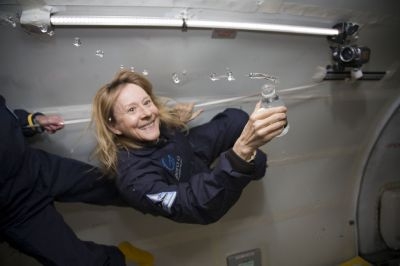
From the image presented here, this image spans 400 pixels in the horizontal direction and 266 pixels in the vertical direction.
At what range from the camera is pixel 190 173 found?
113cm

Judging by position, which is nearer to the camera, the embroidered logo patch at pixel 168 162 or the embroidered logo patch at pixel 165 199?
the embroidered logo patch at pixel 165 199

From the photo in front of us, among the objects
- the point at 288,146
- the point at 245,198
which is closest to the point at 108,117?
the point at 245,198

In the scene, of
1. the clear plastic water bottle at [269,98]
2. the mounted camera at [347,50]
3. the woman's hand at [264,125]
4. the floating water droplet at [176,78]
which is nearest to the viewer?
the woman's hand at [264,125]

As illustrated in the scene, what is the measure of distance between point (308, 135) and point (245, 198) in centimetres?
49

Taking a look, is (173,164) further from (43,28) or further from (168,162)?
(43,28)

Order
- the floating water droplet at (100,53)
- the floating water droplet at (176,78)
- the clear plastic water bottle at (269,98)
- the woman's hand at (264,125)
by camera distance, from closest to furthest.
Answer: the woman's hand at (264,125) → the clear plastic water bottle at (269,98) → the floating water droplet at (100,53) → the floating water droplet at (176,78)

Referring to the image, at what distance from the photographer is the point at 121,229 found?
1345 millimetres

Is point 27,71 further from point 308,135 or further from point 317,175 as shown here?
point 317,175

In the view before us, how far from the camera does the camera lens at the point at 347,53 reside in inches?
54.5

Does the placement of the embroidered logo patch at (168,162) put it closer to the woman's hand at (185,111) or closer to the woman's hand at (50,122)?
the woman's hand at (185,111)

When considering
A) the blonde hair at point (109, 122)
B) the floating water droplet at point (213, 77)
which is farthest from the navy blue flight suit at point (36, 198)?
the floating water droplet at point (213, 77)

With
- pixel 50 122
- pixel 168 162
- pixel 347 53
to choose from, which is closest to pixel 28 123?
pixel 50 122

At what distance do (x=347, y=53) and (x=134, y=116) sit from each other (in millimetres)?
1075

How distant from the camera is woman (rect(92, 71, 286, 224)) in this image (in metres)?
0.77
